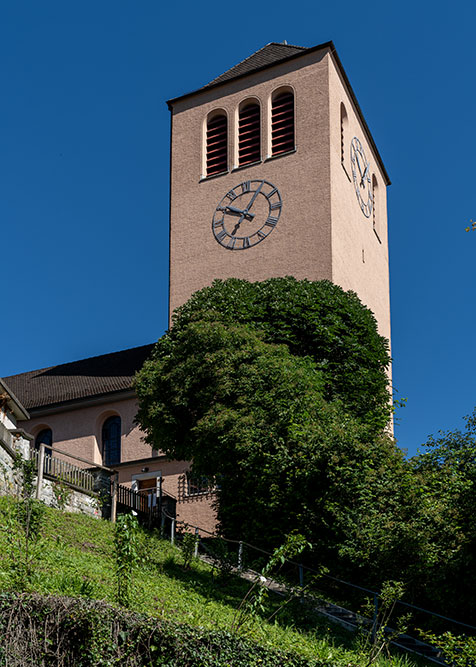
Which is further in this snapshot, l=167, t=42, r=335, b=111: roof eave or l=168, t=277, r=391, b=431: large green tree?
l=167, t=42, r=335, b=111: roof eave

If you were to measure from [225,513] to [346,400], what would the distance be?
4.90 meters

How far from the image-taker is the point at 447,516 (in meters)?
18.1

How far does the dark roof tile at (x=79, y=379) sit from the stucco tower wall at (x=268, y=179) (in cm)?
493

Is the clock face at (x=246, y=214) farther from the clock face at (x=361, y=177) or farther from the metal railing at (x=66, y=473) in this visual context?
the metal railing at (x=66, y=473)

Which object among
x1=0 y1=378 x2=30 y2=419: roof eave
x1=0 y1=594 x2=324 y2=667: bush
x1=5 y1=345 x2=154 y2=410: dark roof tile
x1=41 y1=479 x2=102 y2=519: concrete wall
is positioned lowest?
x1=0 y1=594 x2=324 y2=667: bush

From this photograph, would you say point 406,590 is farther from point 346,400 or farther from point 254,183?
point 254,183

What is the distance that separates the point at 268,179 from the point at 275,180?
0.32 m

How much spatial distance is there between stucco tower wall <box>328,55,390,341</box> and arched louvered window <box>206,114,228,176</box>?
466 centimetres

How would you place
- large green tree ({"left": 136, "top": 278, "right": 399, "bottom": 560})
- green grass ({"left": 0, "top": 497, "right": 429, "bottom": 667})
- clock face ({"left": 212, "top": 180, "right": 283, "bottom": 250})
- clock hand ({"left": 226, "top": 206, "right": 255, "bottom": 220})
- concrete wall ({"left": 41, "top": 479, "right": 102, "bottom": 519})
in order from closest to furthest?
green grass ({"left": 0, "top": 497, "right": 429, "bottom": 667})
large green tree ({"left": 136, "top": 278, "right": 399, "bottom": 560})
concrete wall ({"left": 41, "top": 479, "right": 102, "bottom": 519})
clock face ({"left": 212, "top": 180, "right": 283, "bottom": 250})
clock hand ({"left": 226, "top": 206, "right": 255, "bottom": 220})

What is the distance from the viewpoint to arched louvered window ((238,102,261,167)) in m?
37.2

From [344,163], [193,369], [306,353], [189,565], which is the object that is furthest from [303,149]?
[189,565]

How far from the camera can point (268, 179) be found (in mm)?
35656

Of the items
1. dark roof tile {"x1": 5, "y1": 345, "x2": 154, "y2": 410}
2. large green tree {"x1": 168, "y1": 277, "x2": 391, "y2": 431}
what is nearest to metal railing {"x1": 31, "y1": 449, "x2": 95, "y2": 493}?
large green tree {"x1": 168, "y1": 277, "x2": 391, "y2": 431}

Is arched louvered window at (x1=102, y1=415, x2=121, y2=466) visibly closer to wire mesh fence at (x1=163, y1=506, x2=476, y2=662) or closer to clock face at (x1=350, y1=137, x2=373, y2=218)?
clock face at (x1=350, y1=137, x2=373, y2=218)
